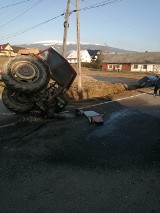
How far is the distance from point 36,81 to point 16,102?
52.8 inches

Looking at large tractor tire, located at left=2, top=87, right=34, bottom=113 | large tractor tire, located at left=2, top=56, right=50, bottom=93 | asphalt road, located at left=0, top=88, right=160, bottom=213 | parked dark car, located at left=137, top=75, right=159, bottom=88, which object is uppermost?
large tractor tire, located at left=2, top=56, right=50, bottom=93

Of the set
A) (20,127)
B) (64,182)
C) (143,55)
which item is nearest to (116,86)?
(20,127)

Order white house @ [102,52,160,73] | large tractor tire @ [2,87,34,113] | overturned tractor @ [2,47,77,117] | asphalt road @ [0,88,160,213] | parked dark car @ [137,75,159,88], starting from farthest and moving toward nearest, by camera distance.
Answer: white house @ [102,52,160,73] < parked dark car @ [137,75,159,88] < large tractor tire @ [2,87,34,113] < overturned tractor @ [2,47,77,117] < asphalt road @ [0,88,160,213]

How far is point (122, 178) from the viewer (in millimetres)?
6137

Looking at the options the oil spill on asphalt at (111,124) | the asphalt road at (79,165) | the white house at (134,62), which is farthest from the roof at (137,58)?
the asphalt road at (79,165)

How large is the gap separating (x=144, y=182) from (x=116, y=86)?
63.7ft

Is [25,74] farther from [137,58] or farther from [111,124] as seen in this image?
[137,58]

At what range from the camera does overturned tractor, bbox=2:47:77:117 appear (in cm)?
1049

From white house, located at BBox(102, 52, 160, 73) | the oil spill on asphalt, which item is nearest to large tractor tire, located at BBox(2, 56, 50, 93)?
the oil spill on asphalt

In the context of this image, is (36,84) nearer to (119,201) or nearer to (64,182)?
(64,182)

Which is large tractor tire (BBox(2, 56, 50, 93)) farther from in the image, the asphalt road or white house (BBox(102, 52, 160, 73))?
white house (BBox(102, 52, 160, 73))

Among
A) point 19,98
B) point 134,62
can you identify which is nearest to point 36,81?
point 19,98

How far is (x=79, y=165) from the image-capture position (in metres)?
6.79

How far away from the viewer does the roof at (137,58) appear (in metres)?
63.9
